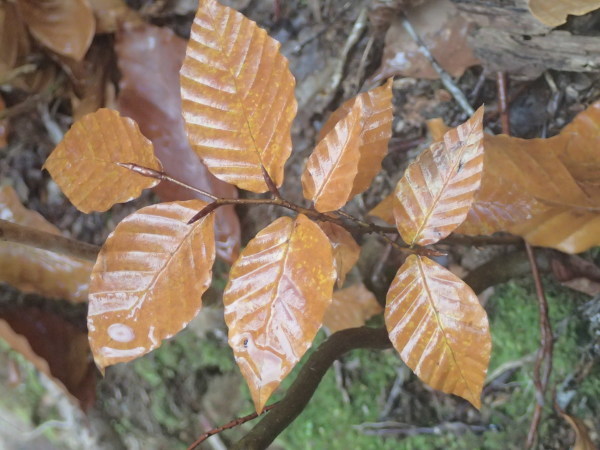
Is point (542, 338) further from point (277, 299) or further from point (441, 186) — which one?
point (277, 299)

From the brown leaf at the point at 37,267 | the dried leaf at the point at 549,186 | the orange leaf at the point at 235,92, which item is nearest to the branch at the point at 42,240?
the orange leaf at the point at 235,92

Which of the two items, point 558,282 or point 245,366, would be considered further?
point 558,282

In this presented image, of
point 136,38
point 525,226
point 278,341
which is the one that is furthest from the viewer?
point 136,38

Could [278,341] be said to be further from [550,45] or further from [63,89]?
[63,89]

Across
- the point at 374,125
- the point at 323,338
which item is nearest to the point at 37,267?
the point at 323,338

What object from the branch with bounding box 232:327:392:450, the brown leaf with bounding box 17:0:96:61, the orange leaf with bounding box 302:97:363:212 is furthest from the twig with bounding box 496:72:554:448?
the brown leaf with bounding box 17:0:96:61

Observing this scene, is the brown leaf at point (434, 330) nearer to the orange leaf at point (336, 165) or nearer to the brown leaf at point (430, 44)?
the orange leaf at point (336, 165)

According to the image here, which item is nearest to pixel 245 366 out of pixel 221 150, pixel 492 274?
pixel 221 150
